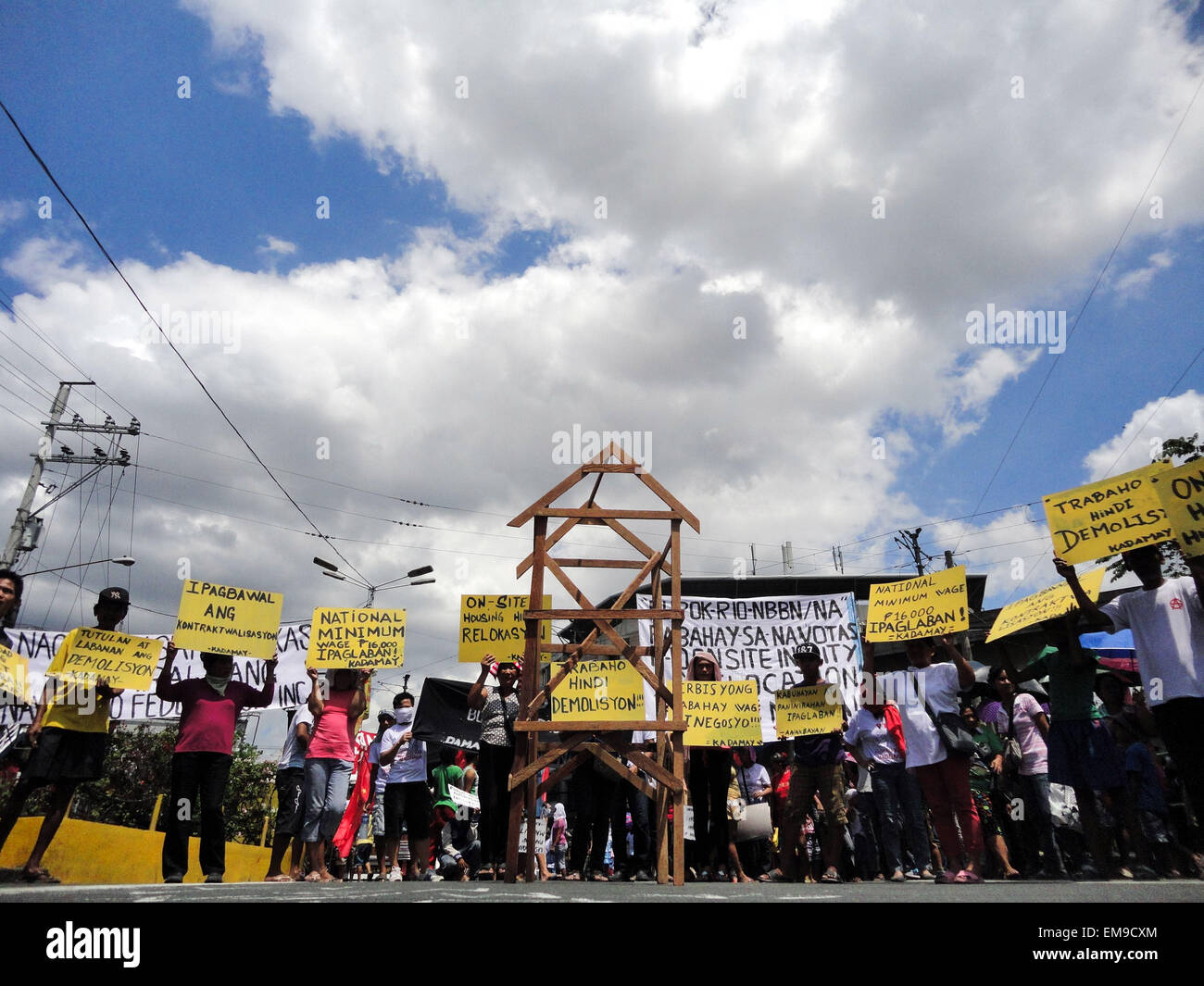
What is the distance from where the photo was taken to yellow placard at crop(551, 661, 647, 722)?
6.30m

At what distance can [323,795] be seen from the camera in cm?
659

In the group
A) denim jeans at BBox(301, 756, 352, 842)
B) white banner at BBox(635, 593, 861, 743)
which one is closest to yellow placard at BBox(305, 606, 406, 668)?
denim jeans at BBox(301, 756, 352, 842)

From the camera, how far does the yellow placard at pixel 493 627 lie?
7398mm

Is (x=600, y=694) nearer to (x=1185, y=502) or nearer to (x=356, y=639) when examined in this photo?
(x=356, y=639)

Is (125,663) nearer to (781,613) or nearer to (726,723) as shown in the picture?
(726,723)

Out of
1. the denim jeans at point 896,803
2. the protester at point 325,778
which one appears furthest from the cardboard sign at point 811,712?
the protester at point 325,778

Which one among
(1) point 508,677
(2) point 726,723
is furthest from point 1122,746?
(1) point 508,677

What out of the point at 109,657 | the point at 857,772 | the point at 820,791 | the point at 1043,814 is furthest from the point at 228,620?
the point at 1043,814

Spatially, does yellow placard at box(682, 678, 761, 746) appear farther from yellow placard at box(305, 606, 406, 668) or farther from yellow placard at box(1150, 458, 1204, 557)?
yellow placard at box(1150, 458, 1204, 557)

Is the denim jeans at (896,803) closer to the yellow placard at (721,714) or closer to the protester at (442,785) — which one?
the yellow placard at (721,714)

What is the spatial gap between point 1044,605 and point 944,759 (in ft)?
4.73

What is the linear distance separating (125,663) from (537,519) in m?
3.53

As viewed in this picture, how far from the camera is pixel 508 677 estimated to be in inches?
293

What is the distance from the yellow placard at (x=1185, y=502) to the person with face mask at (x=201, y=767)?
20.8 ft
